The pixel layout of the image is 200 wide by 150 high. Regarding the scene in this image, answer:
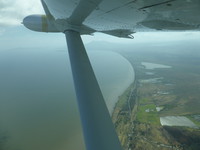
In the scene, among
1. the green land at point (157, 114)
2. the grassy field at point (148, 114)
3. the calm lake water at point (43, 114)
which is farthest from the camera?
the grassy field at point (148, 114)

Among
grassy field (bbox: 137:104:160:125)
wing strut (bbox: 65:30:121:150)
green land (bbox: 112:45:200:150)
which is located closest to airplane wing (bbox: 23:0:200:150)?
wing strut (bbox: 65:30:121:150)

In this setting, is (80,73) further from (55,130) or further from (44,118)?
(44,118)

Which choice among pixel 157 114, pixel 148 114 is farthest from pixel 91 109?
pixel 157 114

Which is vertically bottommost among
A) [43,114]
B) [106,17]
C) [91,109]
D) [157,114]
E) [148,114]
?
[157,114]

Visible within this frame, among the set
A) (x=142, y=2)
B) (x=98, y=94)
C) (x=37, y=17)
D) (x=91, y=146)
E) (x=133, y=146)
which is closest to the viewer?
(x=142, y=2)

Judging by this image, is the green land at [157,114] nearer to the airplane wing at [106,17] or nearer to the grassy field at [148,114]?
the grassy field at [148,114]

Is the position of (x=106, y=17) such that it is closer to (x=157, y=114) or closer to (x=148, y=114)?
(x=148, y=114)

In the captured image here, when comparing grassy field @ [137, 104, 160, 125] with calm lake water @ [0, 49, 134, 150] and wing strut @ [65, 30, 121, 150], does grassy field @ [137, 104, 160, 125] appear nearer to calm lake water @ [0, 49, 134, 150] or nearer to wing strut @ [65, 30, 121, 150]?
calm lake water @ [0, 49, 134, 150]

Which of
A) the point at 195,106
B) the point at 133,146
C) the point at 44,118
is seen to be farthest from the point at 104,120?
the point at 195,106

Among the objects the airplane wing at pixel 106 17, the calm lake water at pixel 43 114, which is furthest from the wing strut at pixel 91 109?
the calm lake water at pixel 43 114
